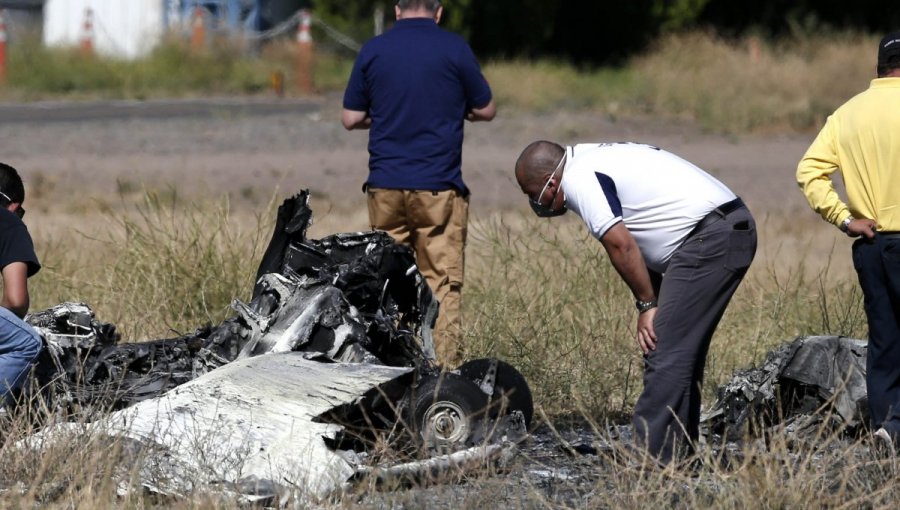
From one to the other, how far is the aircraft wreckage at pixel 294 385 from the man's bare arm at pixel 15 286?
34cm

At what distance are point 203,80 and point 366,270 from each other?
66.2ft

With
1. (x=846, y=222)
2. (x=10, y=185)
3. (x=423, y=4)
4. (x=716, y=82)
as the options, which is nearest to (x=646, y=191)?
(x=846, y=222)

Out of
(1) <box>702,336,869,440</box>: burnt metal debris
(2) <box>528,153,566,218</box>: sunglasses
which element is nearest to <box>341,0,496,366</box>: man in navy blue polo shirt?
(1) <box>702,336,869,440</box>: burnt metal debris

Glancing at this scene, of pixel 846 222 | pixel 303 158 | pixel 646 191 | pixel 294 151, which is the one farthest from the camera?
pixel 294 151

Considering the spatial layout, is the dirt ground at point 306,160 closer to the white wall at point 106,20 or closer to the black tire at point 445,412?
the black tire at point 445,412

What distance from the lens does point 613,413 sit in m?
7.36

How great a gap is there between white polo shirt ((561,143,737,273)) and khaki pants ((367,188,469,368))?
1.87 metres

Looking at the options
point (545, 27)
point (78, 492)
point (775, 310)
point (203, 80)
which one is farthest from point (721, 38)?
point (78, 492)

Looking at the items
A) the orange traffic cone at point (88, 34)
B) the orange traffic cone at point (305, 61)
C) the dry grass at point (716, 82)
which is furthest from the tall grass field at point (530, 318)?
the orange traffic cone at point (88, 34)

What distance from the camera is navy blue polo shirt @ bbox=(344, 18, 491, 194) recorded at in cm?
774

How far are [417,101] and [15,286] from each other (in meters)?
2.55

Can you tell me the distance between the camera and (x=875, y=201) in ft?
20.6

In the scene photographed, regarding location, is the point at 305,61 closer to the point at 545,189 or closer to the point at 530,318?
the point at 530,318

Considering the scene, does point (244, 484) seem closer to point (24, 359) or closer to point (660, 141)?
point (24, 359)
